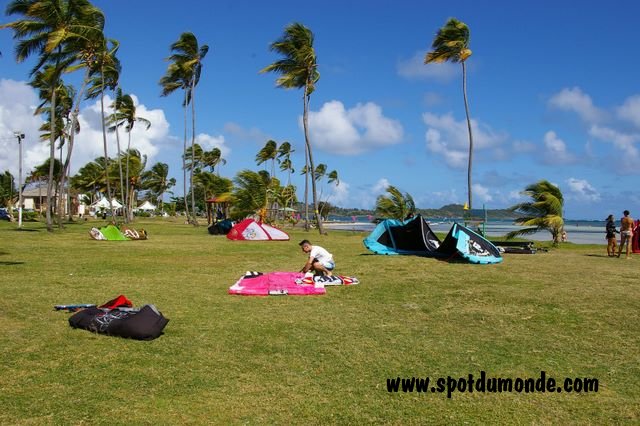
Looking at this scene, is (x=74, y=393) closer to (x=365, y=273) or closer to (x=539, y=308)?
(x=539, y=308)

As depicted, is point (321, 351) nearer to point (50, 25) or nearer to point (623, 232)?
point (623, 232)

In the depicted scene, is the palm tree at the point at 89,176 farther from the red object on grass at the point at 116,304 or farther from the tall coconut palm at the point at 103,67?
the red object on grass at the point at 116,304

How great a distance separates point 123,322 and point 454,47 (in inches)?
1031

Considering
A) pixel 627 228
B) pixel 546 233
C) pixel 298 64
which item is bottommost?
pixel 546 233

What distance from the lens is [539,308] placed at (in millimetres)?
8805

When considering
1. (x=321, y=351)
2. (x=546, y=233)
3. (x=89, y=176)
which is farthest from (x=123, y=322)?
(x=89, y=176)

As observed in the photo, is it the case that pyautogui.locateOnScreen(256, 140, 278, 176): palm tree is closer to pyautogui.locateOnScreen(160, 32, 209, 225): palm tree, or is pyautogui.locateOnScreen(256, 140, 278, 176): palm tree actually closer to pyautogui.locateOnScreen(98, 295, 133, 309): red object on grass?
pyautogui.locateOnScreen(160, 32, 209, 225): palm tree

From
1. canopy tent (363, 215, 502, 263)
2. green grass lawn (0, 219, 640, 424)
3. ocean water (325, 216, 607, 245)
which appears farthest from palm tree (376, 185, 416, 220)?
green grass lawn (0, 219, 640, 424)

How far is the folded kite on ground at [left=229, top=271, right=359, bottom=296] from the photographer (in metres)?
10.0

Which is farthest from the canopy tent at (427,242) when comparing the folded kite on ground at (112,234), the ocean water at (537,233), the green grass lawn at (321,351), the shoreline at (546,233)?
the folded kite on ground at (112,234)

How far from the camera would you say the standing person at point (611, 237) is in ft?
59.6

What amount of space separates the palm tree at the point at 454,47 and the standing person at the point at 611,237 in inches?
392

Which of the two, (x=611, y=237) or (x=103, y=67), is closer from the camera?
(x=611, y=237)

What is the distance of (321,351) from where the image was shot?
6.38m
